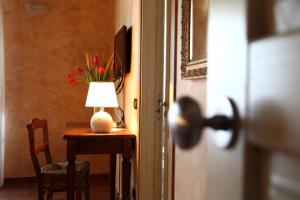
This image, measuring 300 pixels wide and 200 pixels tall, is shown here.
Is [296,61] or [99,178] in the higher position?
[296,61]

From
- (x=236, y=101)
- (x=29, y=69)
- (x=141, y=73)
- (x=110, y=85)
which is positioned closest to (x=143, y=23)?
(x=141, y=73)

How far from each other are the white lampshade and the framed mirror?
Answer: 1.29 m

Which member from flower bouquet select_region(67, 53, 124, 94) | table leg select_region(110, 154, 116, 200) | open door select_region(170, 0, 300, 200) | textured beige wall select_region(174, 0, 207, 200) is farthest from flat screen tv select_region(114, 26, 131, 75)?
open door select_region(170, 0, 300, 200)

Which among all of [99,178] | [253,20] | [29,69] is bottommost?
[99,178]

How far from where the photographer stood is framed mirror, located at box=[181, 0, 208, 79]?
113 centimetres

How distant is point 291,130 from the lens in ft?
0.86

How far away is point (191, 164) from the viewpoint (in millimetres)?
1247

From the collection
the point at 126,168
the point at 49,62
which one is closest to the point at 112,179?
the point at 126,168

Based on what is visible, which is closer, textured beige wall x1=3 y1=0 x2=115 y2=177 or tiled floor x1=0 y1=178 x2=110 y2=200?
tiled floor x1=0 y1=178 x2=110 y2=200

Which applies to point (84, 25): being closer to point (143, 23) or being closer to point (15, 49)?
point (15, 49)

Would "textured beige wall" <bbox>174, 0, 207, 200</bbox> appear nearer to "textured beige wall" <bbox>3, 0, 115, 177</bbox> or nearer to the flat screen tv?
the flat screen tv

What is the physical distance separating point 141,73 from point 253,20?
6.51 feet

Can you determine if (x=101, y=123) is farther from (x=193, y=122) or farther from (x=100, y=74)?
(x=193, y=122)

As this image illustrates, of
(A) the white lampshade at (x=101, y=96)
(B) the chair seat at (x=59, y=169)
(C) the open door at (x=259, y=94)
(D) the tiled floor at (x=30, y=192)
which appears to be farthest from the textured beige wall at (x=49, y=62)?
(C) the open door at (x=259, y=94)
